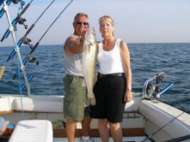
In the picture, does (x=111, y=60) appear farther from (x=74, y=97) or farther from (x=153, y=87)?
(x=153, y=87)

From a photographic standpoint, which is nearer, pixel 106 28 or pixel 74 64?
pixel 106 28

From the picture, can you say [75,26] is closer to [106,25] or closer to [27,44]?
[106,25]

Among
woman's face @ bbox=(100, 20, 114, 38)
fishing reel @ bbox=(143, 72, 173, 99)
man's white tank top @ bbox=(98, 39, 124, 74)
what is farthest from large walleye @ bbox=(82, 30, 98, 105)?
fishing reel @ bbox=(143, 72, 173, 99)

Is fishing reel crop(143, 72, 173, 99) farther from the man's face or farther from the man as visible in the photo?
the man's face

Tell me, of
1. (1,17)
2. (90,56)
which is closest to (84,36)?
(90,56)

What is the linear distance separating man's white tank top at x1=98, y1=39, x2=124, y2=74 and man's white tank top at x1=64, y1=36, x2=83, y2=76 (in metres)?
0.29

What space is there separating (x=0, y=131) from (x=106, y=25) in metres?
1.75

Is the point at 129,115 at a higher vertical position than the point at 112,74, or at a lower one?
lower

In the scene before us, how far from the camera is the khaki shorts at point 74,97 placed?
5439 mm

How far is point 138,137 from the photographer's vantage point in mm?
6398

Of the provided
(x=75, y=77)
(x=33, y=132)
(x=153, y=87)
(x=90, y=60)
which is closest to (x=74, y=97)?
(x=75, y=77)

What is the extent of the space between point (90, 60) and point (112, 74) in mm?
324

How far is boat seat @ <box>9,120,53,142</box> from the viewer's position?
13.0ft

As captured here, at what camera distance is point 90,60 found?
503 centimetres
